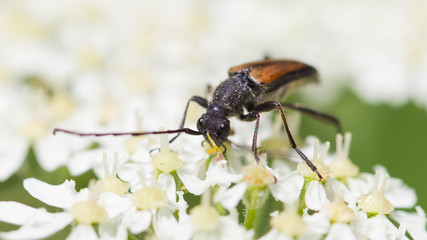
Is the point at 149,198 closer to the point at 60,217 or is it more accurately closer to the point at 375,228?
the point at 60,217

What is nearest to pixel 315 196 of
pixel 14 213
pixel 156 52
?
pixel 14 213

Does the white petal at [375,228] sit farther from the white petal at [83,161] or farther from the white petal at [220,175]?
the white petal at [83,161]

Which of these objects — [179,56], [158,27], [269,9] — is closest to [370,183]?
[179,56]

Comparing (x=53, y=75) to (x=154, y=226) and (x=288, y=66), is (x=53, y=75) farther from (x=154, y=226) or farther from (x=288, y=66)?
(x=154, y=226)

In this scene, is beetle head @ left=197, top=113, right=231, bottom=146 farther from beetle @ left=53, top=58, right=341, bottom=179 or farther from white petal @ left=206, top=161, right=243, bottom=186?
white petal @ left=206, top=161, right=243, bottom=186

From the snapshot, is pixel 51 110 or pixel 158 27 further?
pixel 158 27
